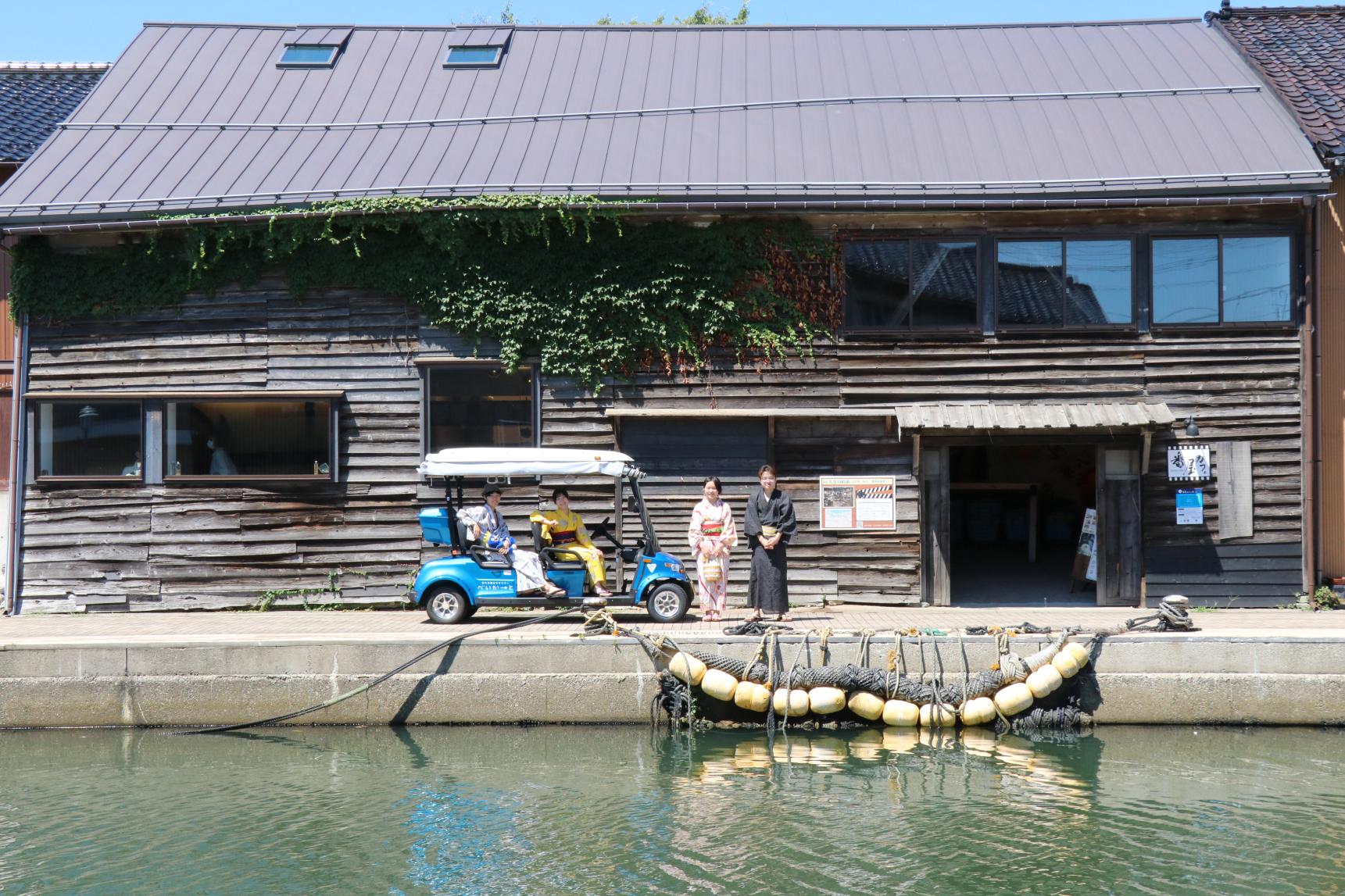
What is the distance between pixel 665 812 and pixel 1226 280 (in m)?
9.42

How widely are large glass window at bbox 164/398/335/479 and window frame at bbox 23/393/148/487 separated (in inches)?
11.3

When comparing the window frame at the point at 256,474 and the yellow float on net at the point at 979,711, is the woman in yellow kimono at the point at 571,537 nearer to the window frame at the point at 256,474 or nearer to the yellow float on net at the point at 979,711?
the window frame at the point at 256,474

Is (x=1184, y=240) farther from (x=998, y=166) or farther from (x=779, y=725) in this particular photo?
(x=779, y=725)

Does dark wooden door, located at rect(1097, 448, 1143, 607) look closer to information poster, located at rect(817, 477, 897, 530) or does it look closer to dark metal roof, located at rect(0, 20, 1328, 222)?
information poster, located at rect(817, 477, 897, 530)

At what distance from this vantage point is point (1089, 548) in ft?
48.4

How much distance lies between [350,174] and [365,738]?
23.6ft

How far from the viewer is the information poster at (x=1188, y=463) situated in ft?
46.1

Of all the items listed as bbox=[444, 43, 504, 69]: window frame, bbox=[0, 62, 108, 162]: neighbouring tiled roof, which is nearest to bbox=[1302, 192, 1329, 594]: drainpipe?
bbox=[444, 43, 504, 69]: window frame

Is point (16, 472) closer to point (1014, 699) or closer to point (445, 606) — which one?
point (445, 606)

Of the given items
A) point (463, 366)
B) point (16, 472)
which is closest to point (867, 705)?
point (463, 366)

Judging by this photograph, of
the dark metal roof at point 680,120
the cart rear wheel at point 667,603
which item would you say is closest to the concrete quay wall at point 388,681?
the cart rear wheel at point 667,603

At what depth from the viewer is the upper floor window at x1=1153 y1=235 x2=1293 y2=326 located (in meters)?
14.1

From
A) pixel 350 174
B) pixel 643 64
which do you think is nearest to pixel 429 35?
pixel 643 64

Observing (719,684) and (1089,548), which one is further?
(1089,548)
